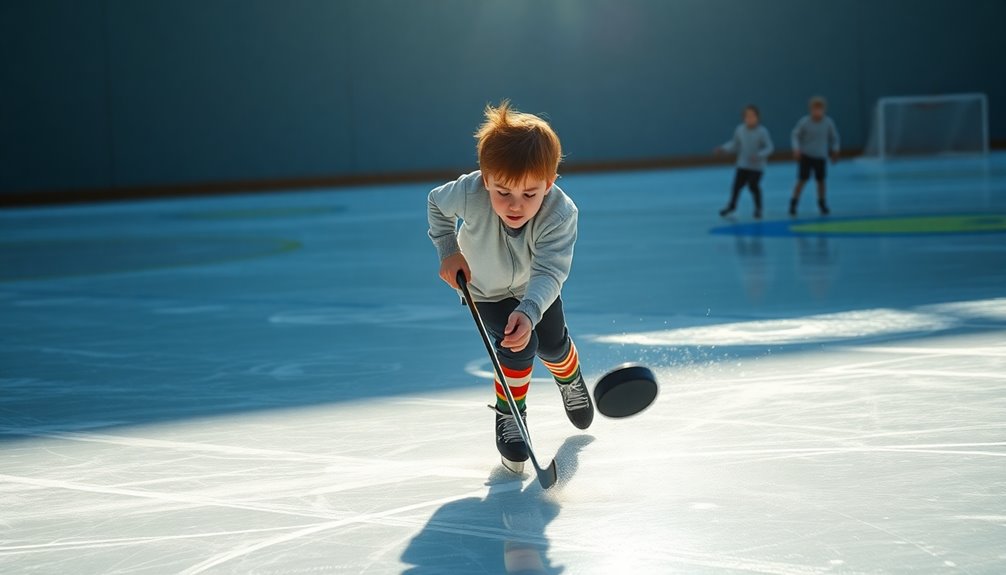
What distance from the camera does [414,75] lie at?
2819cm

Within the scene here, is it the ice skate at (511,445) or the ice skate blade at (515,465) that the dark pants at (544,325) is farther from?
the ice skate blade at (515,465)

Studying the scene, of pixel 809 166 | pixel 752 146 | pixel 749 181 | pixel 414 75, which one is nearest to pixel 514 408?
pixel 749 181

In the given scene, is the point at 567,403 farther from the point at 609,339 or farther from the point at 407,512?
the point at 609,339

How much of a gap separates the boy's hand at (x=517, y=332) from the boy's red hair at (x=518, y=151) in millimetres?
359

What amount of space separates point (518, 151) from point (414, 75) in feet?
81.8

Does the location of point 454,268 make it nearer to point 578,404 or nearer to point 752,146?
point 578,404

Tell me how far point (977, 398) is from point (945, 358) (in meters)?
0.82

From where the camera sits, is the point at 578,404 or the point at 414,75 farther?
the point at 414,75

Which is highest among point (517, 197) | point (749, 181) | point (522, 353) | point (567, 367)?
point (517, 197)

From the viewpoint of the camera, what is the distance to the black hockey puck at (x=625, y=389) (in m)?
3.80

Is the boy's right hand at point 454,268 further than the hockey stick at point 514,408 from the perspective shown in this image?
Yes

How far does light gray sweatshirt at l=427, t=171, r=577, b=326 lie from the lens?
3838 mm

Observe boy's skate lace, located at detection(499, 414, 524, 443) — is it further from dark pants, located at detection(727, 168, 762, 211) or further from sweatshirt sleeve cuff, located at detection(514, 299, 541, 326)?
dark pants, located at detection(727, 168, 762, 211)

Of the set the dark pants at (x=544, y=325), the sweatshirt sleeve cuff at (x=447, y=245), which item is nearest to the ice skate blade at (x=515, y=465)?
the dark pants at (x=544, y=325)
